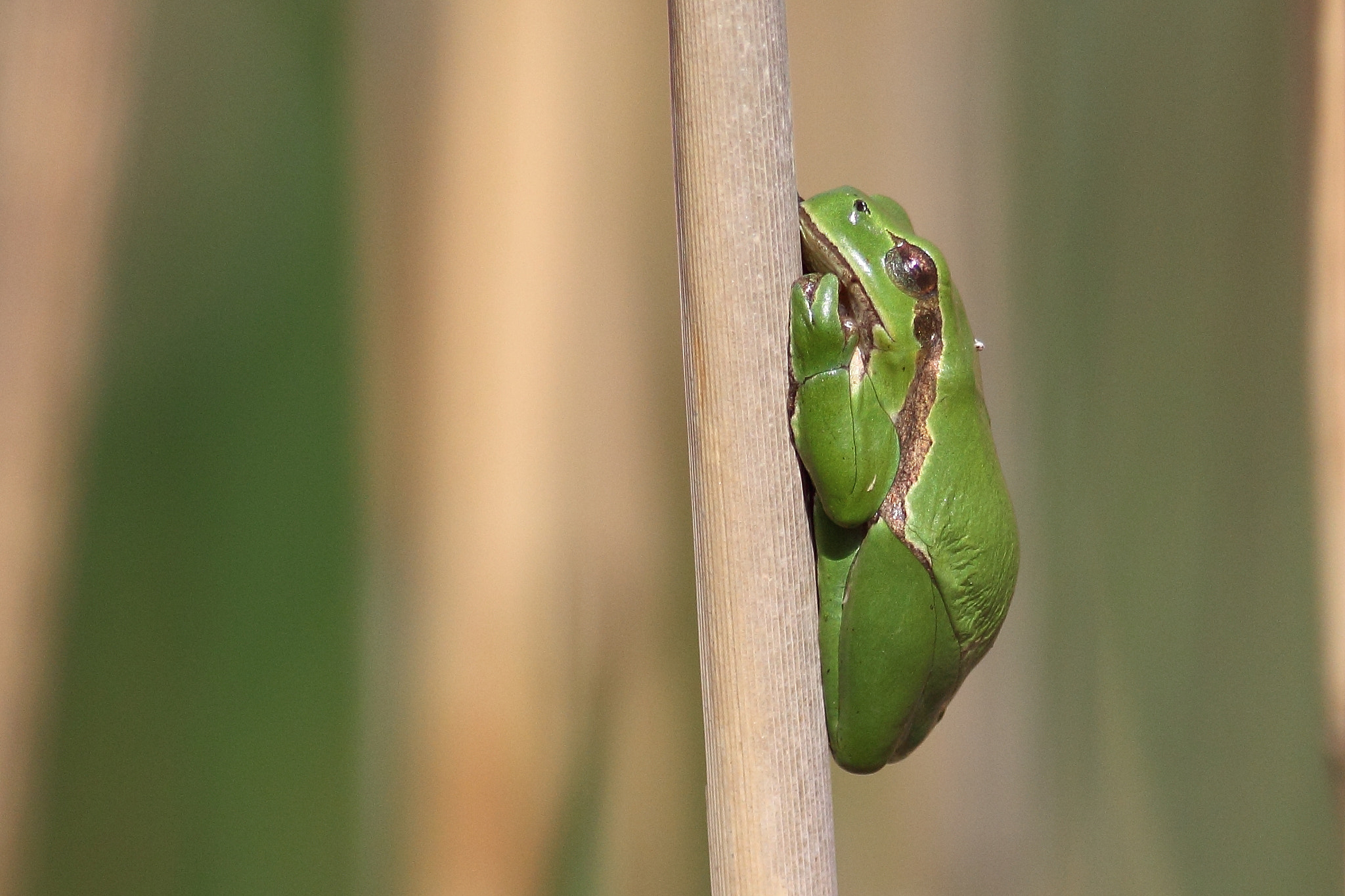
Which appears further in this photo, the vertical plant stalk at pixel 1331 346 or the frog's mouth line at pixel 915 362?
the vertical plant stalk at pixel 1331 346

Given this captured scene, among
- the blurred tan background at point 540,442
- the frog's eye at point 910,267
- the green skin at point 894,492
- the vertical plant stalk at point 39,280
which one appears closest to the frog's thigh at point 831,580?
the green skin at point 894,492

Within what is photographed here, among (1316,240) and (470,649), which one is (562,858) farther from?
(1316,240)

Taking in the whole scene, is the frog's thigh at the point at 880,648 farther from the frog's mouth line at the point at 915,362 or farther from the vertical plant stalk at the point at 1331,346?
the vertical plant stalk at the point at 1331,346

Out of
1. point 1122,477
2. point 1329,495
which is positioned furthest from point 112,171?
point 1329,495

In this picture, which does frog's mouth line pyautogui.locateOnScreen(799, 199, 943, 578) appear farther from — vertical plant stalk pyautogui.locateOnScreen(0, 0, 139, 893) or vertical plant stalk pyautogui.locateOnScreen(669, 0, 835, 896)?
vertical plant stalk pyautogui.locateOnScreen(0, 0, 139, 893)

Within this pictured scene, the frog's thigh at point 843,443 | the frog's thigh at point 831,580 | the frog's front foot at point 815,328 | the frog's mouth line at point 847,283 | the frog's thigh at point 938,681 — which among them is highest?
the frog's mouth line at point 847,283

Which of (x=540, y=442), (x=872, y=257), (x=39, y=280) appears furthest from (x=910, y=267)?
(x=39, y=280)

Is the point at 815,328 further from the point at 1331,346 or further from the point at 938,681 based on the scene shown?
the point at 1331,346

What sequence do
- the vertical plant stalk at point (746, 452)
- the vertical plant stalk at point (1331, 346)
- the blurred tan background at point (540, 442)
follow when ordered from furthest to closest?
the vertical plant stalk at point (1331, 346) → the blurred tan background at point (540, 442) → the vertical plant stalk at point (746, 452)
